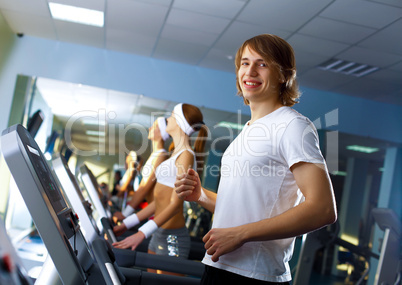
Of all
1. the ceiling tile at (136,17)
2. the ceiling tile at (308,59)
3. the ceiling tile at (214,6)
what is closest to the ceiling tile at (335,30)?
the ceiling tile at (308,59)

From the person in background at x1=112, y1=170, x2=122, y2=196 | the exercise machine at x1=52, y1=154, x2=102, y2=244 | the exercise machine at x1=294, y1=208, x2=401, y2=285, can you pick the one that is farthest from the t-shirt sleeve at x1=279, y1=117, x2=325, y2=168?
the person in background at x1=112, y1=170, x2=122, y2=196

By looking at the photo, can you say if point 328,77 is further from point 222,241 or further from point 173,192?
point 222,241

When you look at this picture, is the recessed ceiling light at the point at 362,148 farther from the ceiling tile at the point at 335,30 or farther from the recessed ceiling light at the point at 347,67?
the ceiling tile at the point at 335,30

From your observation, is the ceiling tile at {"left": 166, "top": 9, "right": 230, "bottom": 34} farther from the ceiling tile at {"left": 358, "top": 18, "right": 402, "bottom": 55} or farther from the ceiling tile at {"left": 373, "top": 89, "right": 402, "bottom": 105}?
the ceiling tile at {"left": 373, "top": 89, "right": 402, "bottom": 105}

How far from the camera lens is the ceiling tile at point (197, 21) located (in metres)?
4.05

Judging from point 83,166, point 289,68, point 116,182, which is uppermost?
point 289,68

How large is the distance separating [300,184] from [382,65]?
13.5 ft

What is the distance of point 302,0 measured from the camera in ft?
11.3

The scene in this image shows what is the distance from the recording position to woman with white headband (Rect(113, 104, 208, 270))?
210cm

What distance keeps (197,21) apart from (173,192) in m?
2.55

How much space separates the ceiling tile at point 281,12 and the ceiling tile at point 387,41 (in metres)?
0.70

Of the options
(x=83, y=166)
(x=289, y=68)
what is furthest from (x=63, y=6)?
(x=289, y=68)

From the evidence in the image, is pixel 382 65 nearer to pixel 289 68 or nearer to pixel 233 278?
pixel 289 68

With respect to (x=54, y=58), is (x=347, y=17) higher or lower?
higher
